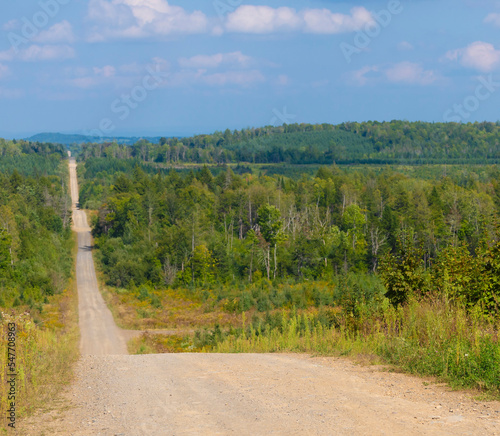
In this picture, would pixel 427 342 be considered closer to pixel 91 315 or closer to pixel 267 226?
pixel 91 315

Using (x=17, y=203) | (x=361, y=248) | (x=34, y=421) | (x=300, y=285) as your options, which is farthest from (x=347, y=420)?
(x=17, y=203)

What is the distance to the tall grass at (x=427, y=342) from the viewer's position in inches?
372

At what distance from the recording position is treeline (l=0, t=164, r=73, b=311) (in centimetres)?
6303

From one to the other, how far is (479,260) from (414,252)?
157 inches

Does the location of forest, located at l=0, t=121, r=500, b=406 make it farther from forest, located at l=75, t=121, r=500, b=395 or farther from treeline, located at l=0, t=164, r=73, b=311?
treeline, located at l=0, t=164, r=73, b=311

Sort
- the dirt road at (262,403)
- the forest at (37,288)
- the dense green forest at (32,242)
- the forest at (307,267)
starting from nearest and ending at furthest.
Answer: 1. the dirt road at (262,403)
2. the forest at (37,288)
3. the forest at (307,267)
4. the dense green forest at (32,242)

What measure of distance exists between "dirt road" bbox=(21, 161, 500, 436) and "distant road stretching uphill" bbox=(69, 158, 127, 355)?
24792mm

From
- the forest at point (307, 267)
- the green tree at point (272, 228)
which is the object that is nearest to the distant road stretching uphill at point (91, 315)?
the forest at point (307, 267)

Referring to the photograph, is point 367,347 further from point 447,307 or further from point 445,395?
point 445,395

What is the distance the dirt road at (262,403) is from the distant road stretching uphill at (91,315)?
81.3ft

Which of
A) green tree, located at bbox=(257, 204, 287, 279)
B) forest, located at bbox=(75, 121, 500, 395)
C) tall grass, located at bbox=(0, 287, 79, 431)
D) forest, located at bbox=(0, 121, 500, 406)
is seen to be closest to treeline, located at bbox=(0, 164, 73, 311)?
forest, located at bbox=(0, 121, 500, 406)

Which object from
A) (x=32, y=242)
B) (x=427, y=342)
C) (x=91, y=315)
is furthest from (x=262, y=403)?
(x=32, y=242)

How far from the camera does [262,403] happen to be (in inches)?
356

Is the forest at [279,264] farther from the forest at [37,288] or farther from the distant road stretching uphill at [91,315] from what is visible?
the distant road stretching uphill at [91,315]
